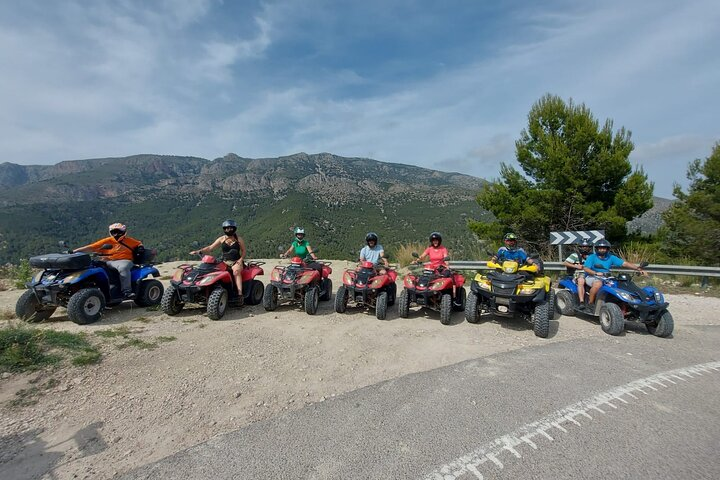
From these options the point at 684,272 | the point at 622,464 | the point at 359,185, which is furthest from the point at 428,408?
the point at 359,185

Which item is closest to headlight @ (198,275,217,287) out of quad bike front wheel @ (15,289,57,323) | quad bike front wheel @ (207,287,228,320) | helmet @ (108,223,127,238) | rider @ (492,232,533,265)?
quad bike front wheel @ (207,287,228,320)

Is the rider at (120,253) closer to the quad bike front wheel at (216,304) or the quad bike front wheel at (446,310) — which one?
the quad bike front wheel at (216,304)

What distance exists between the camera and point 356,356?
15.6ft

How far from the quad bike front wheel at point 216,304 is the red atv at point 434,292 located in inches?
126

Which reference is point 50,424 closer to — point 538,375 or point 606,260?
point 538,375

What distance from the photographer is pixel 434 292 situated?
6.53m

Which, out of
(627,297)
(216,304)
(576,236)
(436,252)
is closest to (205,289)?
(216,304)

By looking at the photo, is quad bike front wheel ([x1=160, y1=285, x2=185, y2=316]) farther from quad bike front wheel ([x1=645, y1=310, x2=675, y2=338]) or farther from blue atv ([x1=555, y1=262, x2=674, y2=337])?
quad bike front wheel ([x1=645, y1=310, x2=675, y2=338])

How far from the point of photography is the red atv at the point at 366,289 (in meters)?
6.71

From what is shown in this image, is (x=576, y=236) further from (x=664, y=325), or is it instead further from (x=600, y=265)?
(x=664, y=325)

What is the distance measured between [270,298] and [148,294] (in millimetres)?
2367

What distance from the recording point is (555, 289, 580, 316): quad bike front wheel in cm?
702

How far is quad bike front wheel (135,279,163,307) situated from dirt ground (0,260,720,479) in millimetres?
323

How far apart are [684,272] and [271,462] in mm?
11496
